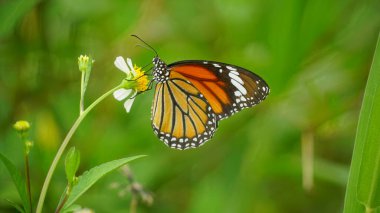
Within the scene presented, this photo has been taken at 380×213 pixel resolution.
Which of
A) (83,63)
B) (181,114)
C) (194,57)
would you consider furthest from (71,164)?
(194,57)

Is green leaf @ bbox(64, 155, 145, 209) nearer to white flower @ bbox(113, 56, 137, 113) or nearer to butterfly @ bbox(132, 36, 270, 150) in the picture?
white flower @ bbox(113, 56, 137, 113)

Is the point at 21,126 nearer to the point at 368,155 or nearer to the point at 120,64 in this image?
the point at 120,64

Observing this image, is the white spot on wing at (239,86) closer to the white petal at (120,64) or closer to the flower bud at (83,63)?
the white petal at (120,64)

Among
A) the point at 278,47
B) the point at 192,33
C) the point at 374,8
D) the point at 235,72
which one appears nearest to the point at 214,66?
the point at 235,72

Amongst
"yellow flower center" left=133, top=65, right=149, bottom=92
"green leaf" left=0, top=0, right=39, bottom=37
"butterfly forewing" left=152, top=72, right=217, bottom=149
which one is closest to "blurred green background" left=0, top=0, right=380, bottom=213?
"green leaf" left=0, top=0, right=39, bottom=37

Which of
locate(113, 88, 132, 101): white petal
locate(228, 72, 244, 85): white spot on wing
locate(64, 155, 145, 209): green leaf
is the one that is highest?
locate(228, 72, 244, 85): white spot on wing

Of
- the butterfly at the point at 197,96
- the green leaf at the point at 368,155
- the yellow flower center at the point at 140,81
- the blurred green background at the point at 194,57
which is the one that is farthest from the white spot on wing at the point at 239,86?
the green leaf at the point at 368,155

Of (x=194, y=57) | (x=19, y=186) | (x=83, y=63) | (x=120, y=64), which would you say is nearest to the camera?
(x=19, y=186)
